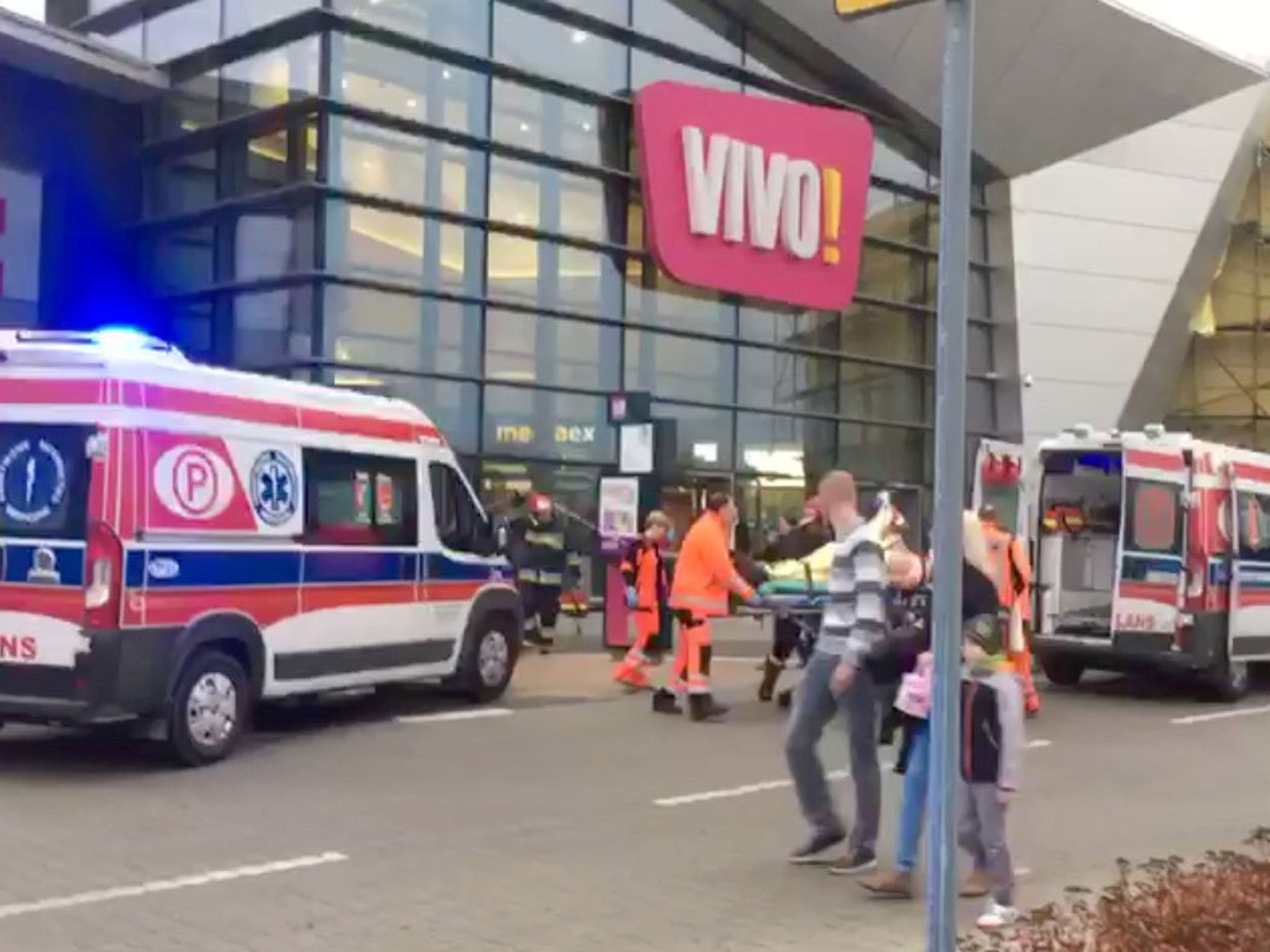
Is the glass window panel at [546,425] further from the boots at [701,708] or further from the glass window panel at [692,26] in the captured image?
the boots at [701,708]

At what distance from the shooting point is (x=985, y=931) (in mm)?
6227

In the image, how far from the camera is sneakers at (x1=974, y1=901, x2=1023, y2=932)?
6.38 meters

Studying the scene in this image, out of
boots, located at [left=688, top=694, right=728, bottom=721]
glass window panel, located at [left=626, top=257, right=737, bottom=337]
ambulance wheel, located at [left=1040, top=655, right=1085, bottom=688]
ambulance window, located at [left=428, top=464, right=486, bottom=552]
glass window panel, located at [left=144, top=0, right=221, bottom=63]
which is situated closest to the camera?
ambulance window, located at [left=428, top=464, right=486, bottom=552]

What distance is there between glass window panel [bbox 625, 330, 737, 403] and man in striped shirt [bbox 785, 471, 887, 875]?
592 inches

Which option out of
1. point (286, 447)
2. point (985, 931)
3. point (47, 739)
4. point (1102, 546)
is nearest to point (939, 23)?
point (1102, 546)

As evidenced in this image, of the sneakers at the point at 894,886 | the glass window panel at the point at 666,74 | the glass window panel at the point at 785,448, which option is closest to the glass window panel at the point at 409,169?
the glass window panel at the point at 666,74

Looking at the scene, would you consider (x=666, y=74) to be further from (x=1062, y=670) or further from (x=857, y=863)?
(x=857, y=863)

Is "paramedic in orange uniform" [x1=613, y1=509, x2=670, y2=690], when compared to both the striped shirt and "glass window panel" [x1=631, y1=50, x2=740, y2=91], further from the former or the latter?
"glass window panel" [x1=631, y1=50, x2=740, y2=91]

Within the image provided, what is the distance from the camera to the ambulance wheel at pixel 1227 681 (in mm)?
15031

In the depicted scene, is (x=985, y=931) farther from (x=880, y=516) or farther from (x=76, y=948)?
(x=76, y=948)

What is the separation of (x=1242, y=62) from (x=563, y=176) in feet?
41.6

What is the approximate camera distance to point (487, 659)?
43.9ft

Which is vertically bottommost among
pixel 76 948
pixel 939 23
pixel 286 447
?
pixel 76 948

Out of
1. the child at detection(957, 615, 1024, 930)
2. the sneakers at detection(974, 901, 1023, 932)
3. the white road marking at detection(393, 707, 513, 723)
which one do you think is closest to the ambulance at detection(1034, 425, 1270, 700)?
the white road marking at detection(393, 707, 513, 723)
